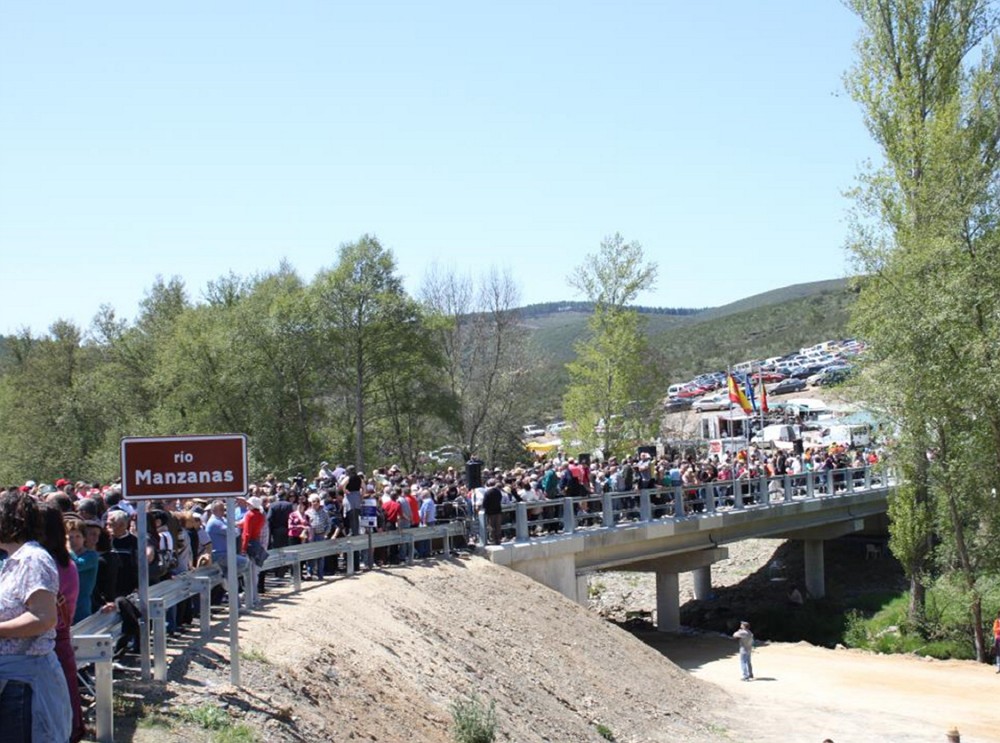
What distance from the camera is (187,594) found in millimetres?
12727

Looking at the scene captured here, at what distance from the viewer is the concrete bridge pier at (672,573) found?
32969 millimetres

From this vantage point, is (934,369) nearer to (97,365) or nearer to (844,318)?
(97,365)

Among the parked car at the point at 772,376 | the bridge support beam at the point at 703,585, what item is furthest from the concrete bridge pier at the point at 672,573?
the parked car at the point at 772,376

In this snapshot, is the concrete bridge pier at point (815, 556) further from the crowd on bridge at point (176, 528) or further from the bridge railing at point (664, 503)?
the crowd on bridge at point (176, 528)

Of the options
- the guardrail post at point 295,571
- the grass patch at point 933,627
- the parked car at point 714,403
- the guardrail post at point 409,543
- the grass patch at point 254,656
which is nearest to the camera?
the grass patch at point 254,656

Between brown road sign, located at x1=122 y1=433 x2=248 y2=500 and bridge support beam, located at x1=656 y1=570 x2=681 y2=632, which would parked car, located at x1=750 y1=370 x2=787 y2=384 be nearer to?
bridge support beam, located at x1=656 y1=570 x2=681 y2=632

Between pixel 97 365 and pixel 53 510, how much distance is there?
57144mm

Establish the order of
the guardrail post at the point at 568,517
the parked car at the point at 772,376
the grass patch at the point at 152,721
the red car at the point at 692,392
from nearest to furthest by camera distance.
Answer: the grass patch at the point at 152,721, the guardrail post at the point at 568,517, the parked car at the point at 772,376, the red car at the point at 692,392

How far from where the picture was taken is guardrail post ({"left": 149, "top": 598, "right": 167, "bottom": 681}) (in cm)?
1084

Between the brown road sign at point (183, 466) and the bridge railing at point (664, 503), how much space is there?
13.9 metres

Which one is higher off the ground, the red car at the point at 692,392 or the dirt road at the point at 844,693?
the red car at the point at 692,392

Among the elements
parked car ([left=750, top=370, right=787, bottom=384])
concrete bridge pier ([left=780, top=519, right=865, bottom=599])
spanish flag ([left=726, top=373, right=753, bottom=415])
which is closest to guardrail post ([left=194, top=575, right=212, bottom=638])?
spanish flag ([left=726, top=373, right=753, bottom=415])

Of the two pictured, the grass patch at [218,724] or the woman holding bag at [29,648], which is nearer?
the woman holding bag at [29,648]

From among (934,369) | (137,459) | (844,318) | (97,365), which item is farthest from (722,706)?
(844,318)
